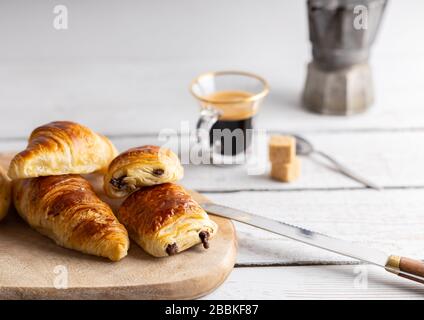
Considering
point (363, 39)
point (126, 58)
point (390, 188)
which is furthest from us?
point (126, 58)

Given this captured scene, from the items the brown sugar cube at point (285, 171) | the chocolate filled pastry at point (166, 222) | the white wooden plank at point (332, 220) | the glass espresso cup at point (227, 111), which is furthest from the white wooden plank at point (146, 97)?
the chocolate filled pastry at point (166, 222)

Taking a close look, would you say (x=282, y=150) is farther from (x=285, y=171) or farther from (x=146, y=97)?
(x=146, y=97)

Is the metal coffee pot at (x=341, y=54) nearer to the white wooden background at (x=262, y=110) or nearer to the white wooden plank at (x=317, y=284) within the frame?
the white wooden background at (x=262, y=110)

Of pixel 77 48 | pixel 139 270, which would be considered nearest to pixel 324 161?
pixel 139 270

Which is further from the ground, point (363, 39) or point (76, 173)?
point (363, 39)

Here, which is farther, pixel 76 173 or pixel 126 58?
pixel 126 58
